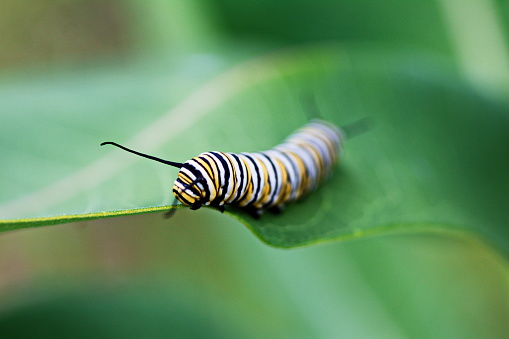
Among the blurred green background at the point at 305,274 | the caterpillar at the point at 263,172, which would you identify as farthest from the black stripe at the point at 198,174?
the blurred green background at the point at 305,274

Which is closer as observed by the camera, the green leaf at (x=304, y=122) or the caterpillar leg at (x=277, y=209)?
the green leaf at (x=304, y=122)

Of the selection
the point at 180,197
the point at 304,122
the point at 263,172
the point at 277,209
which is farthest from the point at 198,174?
the point at 304,122

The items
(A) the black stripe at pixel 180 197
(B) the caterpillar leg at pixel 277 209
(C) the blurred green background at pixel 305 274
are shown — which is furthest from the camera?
(C) the blurred green background at pixel 305 274

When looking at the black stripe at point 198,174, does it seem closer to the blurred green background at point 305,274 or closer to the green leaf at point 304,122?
the green leaf at point 304,122

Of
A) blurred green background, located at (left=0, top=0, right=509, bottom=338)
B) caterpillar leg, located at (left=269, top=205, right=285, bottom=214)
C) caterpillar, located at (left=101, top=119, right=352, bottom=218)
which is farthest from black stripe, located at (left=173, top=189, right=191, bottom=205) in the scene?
blurred green background, located at (left=0, top=0, right=509, bottom=338)

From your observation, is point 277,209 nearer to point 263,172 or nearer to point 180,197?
point 263,172

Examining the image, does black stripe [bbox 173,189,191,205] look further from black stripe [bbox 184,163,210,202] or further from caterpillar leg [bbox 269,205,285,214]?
caterpillar leg [bbox 269,205,285,214]

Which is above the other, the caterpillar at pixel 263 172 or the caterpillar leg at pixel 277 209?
the caterpillar at pixel 263 172
